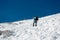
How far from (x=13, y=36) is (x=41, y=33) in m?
2.60

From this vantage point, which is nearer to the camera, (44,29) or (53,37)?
(53,37)

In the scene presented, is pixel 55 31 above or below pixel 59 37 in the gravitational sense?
above

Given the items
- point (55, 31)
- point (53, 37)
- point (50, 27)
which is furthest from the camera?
point (50, 27)

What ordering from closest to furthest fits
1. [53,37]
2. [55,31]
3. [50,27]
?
[53,37] → [55,31] → [50,27]

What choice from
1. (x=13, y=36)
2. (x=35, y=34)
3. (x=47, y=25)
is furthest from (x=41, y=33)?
(x=13, y=36)

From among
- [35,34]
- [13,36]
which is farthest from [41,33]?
[13,36]

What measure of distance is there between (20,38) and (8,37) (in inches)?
51.4

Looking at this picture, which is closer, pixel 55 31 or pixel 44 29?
pixel 55 31

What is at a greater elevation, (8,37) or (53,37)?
(8,37)

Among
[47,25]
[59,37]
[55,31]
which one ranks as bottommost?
[59,37]

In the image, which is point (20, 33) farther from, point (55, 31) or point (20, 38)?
point (55, 31)

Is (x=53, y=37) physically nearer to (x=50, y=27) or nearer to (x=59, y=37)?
(x=59, y=37)

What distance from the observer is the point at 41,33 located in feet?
42.0

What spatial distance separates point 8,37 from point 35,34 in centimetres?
249
